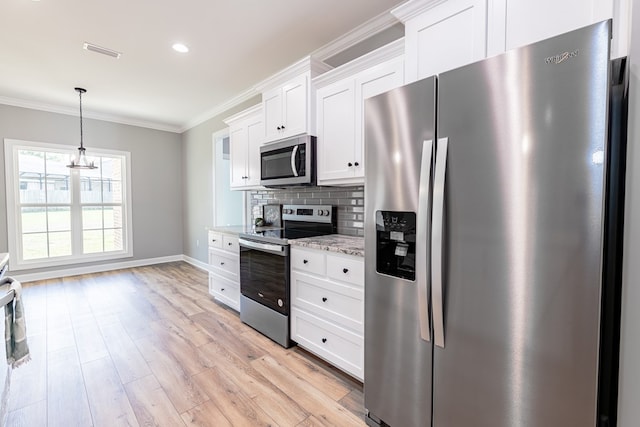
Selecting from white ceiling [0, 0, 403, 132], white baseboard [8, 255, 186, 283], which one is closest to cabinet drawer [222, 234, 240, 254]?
white ceiling [0, 0, 403, 132]

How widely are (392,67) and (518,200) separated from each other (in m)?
1.38

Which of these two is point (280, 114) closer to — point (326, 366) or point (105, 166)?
point (326, 366)

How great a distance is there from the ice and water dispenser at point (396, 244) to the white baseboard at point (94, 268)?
4529mm

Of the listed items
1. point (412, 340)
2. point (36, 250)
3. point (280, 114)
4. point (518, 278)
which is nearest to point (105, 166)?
point (36, 250)

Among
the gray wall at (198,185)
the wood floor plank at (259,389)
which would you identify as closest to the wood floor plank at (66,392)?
the wood floor plank at (259,389)

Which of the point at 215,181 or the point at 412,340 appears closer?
the point at 412,340

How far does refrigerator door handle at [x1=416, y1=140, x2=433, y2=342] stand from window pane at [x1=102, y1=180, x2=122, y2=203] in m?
5.78

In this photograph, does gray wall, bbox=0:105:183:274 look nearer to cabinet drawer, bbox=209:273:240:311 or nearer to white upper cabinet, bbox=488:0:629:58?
cabinet drawer, bbox=209:273:240:311

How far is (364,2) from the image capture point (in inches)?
85.4

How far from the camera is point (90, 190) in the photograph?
5000mm

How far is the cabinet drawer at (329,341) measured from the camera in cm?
192

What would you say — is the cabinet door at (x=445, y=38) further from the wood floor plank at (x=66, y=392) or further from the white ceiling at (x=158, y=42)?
the wood floor plank at (x=66, y=392)

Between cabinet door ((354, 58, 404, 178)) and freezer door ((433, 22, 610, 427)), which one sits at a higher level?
cabinet door ((354, 58, 404, 178))

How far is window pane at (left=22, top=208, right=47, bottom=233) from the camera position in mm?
4410
